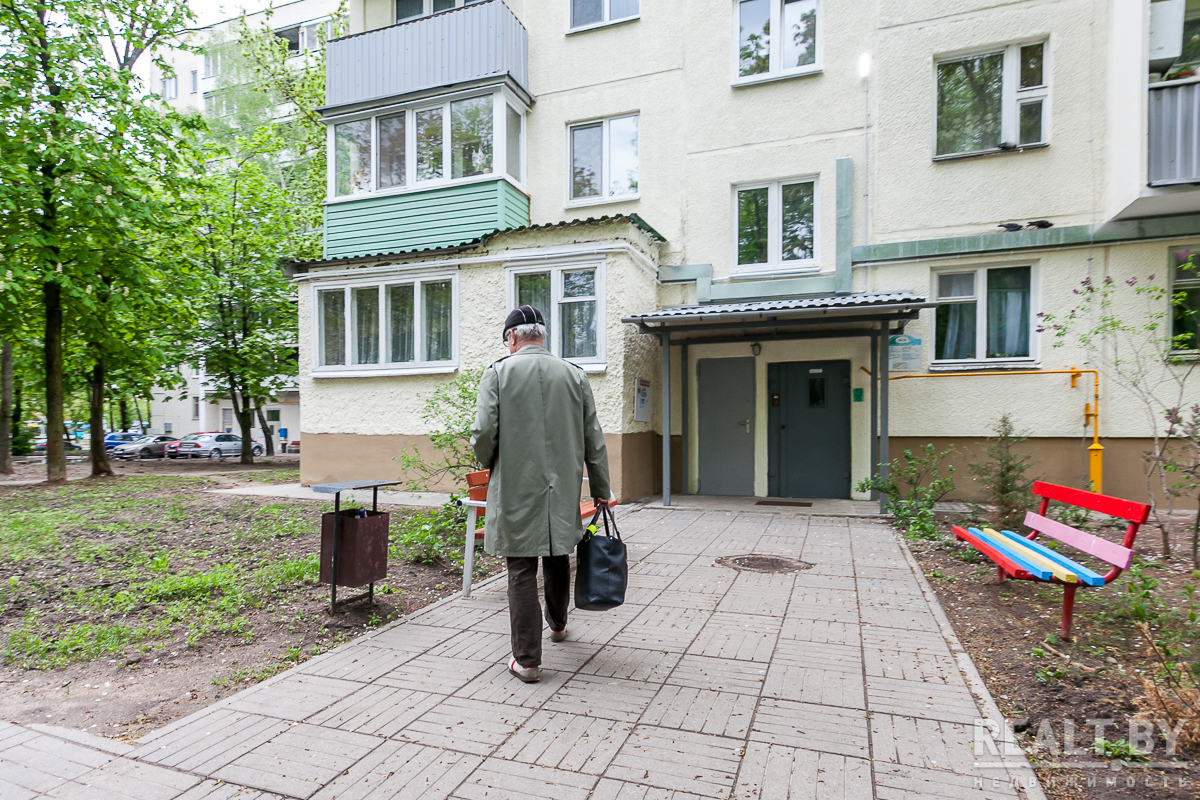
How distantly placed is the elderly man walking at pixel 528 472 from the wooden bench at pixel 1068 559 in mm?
2773

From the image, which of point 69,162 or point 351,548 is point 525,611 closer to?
point 351,548

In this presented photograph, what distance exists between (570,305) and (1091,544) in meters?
7.69

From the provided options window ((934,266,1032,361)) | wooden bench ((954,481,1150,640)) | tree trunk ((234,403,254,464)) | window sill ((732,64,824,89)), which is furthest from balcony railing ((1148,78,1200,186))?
tree trunk ((234,403,254,464))

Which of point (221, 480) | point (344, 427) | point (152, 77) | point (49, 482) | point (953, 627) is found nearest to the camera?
point (953, 627)

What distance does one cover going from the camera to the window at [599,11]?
474 inches

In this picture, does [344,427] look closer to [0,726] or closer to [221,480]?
[221,480]

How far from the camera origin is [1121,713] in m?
3.03

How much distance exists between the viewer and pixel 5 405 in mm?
17828

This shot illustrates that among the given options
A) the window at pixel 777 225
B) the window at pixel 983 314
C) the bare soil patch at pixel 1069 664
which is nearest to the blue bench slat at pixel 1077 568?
the bare soil patch at pixel 1069 664

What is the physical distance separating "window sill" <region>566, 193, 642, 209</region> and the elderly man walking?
8684 millimetres

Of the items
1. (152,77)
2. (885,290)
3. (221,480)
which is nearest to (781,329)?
(885,290)

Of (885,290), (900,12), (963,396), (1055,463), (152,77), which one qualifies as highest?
(152,77)

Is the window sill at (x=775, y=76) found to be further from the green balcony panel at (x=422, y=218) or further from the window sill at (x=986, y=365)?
the window sill at (x=986, y=365)

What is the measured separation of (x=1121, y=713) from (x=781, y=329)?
7.64 meters
